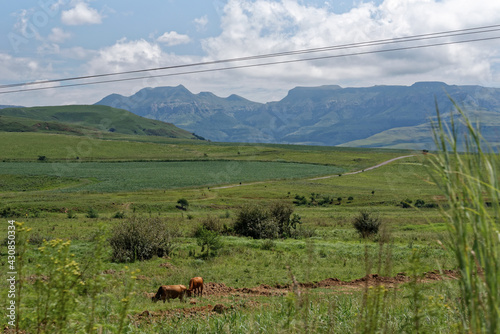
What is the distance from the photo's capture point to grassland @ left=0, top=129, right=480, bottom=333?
4238 millimetres

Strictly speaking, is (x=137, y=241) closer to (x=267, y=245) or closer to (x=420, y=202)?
(x=267, y=245)

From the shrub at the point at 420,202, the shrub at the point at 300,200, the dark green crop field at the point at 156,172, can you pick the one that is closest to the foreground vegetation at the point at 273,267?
the shrub at the point at 300,200

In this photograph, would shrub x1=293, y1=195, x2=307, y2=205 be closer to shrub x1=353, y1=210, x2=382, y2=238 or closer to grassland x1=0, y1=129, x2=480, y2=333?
grassland x1=0, y1=129, x2=480, y2=333

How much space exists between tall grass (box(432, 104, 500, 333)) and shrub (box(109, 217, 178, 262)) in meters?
17.7

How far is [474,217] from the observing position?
2.42 metres

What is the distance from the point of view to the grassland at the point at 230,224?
424 cm

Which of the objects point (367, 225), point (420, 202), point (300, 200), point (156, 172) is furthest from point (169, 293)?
point (156, 172)

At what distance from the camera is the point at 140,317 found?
28.6ft

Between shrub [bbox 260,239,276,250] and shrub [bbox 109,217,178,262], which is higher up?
shrub [bbox 109,217,178,262]

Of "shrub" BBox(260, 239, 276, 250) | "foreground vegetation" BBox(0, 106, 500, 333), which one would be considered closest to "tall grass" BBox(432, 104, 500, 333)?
"foreground vegetation" BBox(0, 106, 500, 333)

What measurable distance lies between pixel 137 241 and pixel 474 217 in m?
18.5

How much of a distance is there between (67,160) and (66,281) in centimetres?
13077

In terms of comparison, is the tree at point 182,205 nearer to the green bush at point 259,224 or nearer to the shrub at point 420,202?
the green bush at point 259,224

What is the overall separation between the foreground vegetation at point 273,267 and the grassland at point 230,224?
68mm
